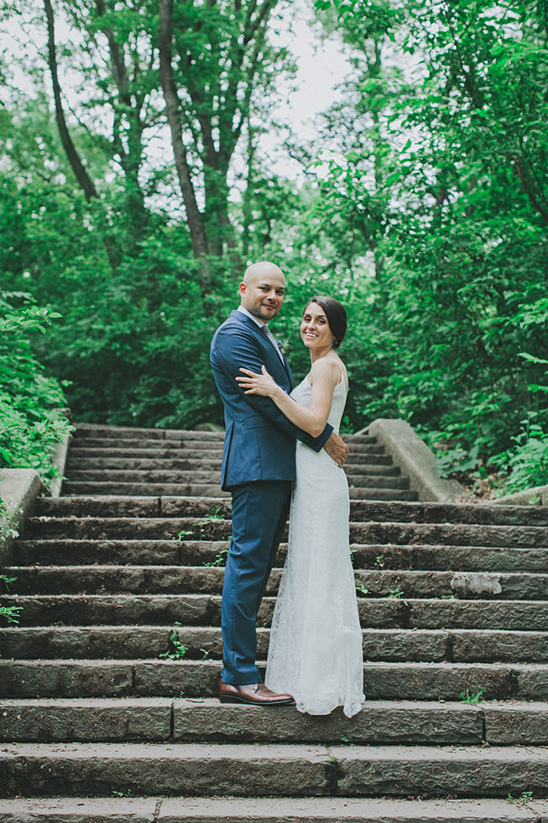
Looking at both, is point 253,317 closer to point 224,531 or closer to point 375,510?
point 224,531

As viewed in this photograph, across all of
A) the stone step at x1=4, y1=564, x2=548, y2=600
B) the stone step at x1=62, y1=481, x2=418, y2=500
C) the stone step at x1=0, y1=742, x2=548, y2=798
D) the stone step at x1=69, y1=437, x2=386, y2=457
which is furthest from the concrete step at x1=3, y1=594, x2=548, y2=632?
the stone step at x1=69, y1=437, x2=386, y2=457

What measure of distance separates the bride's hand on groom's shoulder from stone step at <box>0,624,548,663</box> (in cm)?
128

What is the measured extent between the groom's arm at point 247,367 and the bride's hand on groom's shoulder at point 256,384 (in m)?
0.03

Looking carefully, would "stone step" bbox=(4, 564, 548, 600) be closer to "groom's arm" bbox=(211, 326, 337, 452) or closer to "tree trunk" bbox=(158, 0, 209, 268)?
"groom's arm" bbox=(211, 326, 337, 452)

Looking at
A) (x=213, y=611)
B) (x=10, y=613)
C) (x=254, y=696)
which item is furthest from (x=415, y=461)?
(x=10, y=613)

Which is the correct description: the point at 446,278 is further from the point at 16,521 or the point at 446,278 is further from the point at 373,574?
the point at 16,521

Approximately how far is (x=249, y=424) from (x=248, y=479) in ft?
0.81

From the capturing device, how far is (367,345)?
10.8 metres

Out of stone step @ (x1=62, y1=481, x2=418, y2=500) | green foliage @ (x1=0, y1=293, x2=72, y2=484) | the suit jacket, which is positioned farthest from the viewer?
stone step @ (x1=62, y1=481, x2=418, y2=500)

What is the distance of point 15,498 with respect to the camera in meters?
4.39

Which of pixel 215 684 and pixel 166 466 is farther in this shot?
pixel 166 466

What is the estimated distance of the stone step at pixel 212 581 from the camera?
396 centimetres

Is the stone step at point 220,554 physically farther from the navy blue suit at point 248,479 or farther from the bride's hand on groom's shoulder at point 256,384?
the bride's hand on groom's shoulder at point 256,384

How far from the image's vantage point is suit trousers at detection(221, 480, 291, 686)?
3055 millimetres
